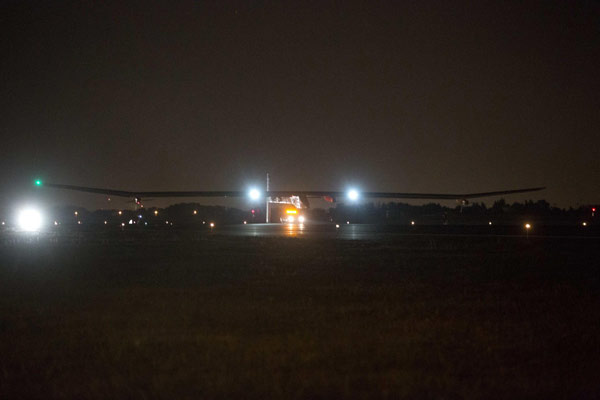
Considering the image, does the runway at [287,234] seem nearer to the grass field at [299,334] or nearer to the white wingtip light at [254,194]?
the grass field at [299,334]

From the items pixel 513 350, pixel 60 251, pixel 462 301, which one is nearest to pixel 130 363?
pixel 513 350

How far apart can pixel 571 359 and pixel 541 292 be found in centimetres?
565

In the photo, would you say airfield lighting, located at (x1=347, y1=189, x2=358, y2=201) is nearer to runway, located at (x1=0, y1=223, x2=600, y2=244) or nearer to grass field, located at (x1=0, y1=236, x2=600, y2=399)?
runway, located at (x1=0, y1=223, x2=600, y2=244)

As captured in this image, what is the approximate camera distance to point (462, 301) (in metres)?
11.0

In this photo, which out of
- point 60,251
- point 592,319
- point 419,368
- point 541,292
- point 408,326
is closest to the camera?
point 419,368

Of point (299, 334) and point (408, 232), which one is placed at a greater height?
point (408, 232)

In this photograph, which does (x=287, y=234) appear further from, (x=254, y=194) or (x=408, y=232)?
(x=254, y=194)

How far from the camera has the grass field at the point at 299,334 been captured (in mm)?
6051

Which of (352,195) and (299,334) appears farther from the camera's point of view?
(352,195)

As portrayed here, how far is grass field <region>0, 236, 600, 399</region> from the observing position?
605 centimetres

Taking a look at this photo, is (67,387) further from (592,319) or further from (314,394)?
(592,319)

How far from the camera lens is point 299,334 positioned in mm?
8055

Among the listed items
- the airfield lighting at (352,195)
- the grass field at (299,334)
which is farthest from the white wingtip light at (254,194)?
the grass field at (299,334)

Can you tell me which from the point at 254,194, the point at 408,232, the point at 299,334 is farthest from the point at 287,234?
the point at 254,194
